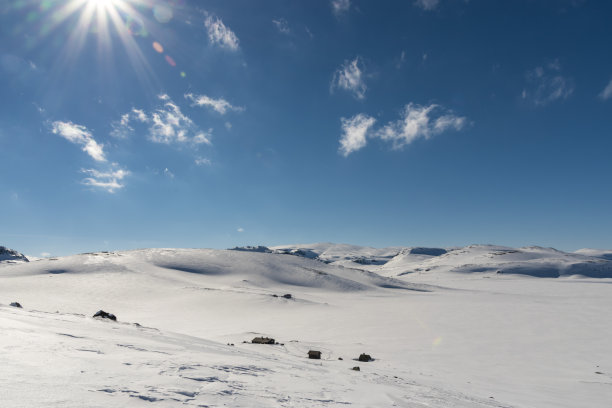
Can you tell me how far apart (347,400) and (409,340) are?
52.1 feet

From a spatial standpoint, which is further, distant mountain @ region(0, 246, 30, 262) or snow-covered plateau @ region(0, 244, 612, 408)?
distant mountain @ region(0, 246, 30, 262)

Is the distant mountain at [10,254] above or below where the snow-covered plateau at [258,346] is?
above

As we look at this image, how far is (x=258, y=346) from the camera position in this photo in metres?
16.4

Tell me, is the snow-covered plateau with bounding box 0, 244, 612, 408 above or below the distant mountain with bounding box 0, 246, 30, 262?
below

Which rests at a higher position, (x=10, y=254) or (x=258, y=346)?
(x=10, y=254)

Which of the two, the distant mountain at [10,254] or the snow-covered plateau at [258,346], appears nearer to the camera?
the snow-covered plateau at [258,346]

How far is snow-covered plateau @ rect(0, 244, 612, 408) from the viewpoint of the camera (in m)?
5.75

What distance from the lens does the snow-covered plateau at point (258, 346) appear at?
18.9ft

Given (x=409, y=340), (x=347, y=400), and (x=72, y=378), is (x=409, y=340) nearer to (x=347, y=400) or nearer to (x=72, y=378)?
(x=347, y=400)

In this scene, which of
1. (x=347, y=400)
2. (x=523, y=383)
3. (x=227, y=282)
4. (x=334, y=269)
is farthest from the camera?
(x=334, y=269)

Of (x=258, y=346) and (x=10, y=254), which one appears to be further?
(x=10, y=254)

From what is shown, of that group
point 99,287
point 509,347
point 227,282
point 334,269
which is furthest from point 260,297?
point 334,269

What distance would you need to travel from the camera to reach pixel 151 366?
6855 millimetres

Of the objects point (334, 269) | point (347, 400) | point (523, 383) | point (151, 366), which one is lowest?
point (523, 383)
